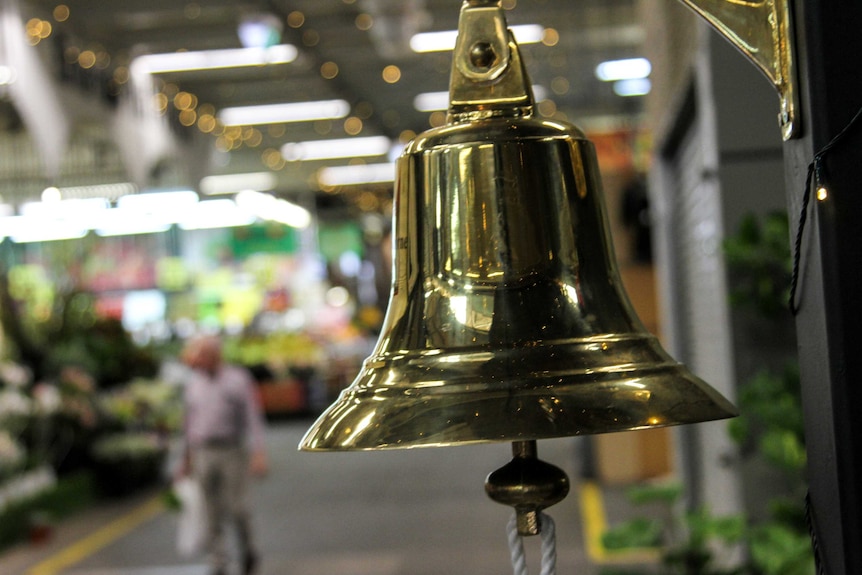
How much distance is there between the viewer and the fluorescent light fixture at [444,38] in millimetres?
14812

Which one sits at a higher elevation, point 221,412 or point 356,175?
point 356,175

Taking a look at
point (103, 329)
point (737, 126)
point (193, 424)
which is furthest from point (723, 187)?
point (103, 329)

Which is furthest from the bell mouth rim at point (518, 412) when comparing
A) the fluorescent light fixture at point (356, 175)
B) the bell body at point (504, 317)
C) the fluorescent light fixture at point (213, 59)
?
the fluorescent light fixture at point (356, 175)

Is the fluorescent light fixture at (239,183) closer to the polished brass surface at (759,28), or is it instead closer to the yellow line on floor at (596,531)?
the yellow line on floor at (596,531)

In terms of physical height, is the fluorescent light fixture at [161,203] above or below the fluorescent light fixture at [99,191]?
below

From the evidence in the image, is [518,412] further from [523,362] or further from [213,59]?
[213,59]

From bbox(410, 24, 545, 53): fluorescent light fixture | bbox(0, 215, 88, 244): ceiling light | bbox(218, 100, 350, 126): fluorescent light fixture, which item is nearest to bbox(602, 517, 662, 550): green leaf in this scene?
bbox(410, 24, 545, 53): fluorescent light fixture

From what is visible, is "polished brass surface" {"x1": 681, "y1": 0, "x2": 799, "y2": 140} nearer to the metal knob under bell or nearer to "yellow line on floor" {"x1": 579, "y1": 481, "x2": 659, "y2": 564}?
the metal knob under bell

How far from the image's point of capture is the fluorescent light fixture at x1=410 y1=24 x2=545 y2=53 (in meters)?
14.8

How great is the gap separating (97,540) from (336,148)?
14.7m

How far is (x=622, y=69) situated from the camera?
60.0ft

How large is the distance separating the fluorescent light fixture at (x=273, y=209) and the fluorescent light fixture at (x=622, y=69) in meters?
9.77

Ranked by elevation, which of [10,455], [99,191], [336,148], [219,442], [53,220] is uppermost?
[336,148]

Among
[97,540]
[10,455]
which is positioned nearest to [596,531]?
[97,540]
